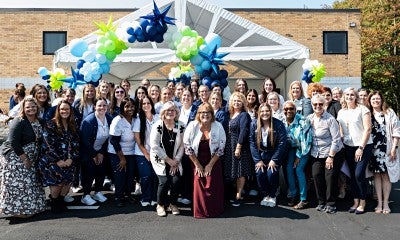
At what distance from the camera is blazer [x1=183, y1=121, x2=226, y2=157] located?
530 centimetres

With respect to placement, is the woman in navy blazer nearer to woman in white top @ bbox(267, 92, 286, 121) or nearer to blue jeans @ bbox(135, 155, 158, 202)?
blue jeans @ bbox(135, 155, 158, 202)

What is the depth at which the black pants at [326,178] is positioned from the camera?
17.8 feet

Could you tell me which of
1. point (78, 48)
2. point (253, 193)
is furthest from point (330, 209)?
point (78, 48)

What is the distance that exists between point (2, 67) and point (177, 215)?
43.4 ft

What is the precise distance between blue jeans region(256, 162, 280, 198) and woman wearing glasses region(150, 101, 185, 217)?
3.99 ft

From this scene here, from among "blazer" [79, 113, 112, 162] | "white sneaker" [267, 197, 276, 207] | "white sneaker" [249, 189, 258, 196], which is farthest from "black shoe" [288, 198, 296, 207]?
"blazer" [79, 113, 112, 162]

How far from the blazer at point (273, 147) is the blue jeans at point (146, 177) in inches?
61.0

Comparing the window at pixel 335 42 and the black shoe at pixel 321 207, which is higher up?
the window at pixel 335 42

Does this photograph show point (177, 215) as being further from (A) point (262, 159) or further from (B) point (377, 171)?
(B) point (377, 171)

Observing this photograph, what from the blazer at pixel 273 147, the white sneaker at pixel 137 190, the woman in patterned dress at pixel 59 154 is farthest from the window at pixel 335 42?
the woman in patterned dress at pixel 59 154

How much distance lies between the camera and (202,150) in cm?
536

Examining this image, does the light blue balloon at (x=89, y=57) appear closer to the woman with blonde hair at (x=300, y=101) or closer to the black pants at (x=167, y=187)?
the black pants at (x=167, y=187)

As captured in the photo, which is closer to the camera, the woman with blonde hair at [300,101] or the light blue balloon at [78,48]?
the woman with blonde hair at [300,101]

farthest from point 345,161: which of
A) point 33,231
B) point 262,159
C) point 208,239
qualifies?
point 33,231
